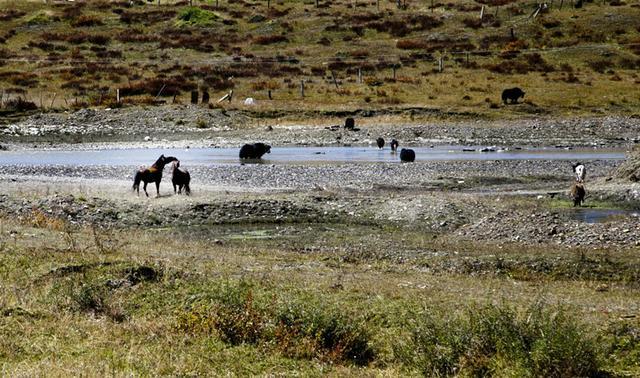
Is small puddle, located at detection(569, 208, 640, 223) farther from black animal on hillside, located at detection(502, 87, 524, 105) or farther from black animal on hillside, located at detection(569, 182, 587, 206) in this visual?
black animal on hillside, located at detection(502, 87, 524, 105)

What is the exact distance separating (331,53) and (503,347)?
228ft

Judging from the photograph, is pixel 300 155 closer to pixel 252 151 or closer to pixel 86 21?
pixel 252 151

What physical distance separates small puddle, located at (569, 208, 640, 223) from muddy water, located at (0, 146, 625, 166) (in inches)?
574

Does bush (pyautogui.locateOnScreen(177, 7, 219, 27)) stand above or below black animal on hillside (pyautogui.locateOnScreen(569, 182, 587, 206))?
above

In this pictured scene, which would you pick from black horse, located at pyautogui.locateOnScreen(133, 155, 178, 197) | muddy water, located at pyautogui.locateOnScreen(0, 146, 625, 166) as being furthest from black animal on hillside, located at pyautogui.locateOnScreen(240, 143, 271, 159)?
black horse, located at pyautogui.locateOnScreen(133, 155, 178, 197)

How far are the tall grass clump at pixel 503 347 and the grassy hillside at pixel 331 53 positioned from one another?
42883 mm

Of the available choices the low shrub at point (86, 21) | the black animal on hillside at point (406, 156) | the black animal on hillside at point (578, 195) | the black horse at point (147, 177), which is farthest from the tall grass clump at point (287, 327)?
the low shrub at point (86, 21)

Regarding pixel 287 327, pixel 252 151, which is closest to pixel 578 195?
pixel 287 327

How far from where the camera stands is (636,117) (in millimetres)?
50094

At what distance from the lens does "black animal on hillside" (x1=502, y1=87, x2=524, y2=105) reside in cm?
5322

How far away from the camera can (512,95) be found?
53562 millimetres

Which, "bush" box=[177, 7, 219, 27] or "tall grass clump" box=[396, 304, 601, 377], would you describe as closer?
"tall grass clump" box=[396, 304, 601, 377]

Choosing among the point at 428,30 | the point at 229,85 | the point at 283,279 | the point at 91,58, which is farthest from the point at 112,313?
the point at 428,30

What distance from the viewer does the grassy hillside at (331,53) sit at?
5631 centimetres
